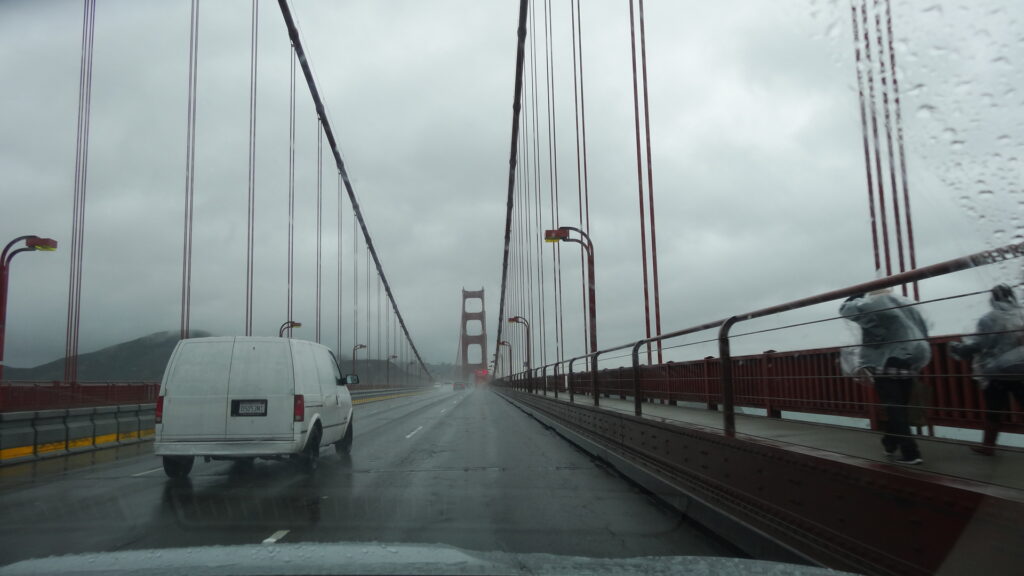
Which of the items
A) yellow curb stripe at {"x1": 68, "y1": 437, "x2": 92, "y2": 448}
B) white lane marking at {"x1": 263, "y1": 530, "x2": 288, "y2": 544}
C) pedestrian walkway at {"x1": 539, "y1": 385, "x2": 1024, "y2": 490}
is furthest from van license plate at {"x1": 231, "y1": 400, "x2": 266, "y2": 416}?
yellow curb stripe at {"x1": 68, "y1": 437, "x2": 92, "y2": 448}

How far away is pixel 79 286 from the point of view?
2120 cm

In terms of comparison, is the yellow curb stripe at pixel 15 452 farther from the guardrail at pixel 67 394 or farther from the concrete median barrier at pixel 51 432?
the guardrail at pixel 67 394

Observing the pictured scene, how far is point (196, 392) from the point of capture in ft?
24.3

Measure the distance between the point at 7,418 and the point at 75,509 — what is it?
16.9ft

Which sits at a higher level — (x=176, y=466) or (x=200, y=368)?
(x=200, y=368)

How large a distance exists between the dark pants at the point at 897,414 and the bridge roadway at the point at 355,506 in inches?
46.9

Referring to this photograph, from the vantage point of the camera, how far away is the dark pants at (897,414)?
124 inches

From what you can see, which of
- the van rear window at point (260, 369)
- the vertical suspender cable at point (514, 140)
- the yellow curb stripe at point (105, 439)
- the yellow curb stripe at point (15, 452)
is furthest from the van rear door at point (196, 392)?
the vertical suspender cable at point (514, 140)

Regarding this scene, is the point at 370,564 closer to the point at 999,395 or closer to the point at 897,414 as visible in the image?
the point at 897,414

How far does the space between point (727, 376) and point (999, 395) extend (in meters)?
1.82

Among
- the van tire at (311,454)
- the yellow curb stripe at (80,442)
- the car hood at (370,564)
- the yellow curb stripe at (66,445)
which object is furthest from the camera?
the yellow curb stripe at (80,442)

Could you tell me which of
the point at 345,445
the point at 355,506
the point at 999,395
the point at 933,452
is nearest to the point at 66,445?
the point at 345,445

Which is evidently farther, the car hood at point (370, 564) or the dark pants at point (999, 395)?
the dark pants at point (999, 395)

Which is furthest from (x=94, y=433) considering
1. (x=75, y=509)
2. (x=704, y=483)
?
(x=704, y=483)
